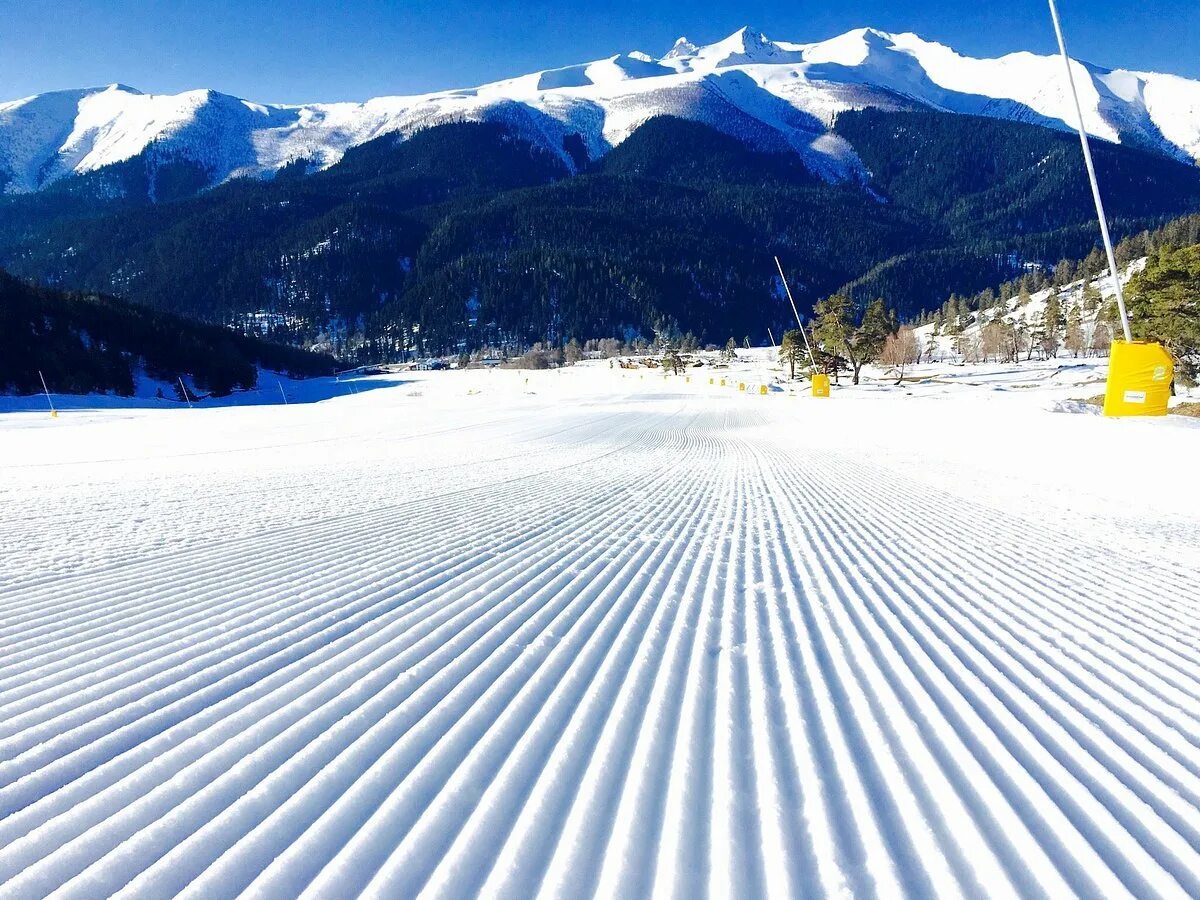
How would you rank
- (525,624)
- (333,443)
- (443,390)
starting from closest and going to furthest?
1. (525,624)
2. (333,443)
3. (443,390)

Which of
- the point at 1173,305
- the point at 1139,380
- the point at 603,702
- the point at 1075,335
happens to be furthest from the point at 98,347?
the point at 1075,335

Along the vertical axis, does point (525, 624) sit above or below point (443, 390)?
below

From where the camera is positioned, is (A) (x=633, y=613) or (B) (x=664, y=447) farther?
(B) (x=664, y=447)

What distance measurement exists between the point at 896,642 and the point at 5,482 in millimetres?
13735

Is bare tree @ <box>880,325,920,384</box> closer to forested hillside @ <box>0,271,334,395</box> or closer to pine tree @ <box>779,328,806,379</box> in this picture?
pine tree @ <box>779,328,806,379</box>

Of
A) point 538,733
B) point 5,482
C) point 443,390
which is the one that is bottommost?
point 538,733

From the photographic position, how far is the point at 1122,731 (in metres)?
2.27

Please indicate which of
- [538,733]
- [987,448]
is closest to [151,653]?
[538,733]

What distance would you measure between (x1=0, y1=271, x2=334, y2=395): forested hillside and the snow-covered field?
2601 inches

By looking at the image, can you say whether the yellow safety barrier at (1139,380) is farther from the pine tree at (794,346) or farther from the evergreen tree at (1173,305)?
the pine tree at (794,346)

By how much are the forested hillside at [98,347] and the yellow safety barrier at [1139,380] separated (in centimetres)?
7253

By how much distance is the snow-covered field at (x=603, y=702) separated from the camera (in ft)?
5.43

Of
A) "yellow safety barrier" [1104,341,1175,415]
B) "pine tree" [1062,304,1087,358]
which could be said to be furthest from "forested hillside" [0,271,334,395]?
"pine tree" [1062,304,1087,358]

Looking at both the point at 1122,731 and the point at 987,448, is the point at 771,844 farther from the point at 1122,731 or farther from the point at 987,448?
the point at 987,448
